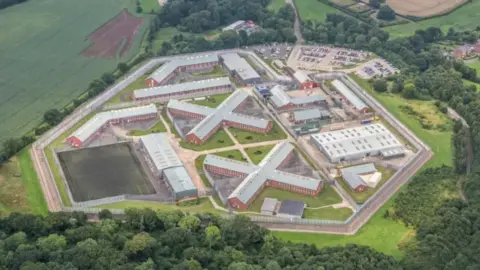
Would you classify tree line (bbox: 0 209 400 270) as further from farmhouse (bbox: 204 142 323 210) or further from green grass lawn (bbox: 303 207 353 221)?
green grass lawn (bbox: 303 207 353 221)

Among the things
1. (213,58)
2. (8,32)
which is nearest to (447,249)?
(213,58)

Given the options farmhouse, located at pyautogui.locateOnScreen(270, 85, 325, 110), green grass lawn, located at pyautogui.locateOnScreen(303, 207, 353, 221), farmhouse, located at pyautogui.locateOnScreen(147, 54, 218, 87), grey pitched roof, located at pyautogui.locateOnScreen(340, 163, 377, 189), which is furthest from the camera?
farmhouse, located at pyautogui.locateOnScreen(147, 54, 218, 87)

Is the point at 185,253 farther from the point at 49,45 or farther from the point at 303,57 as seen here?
the point at 49,45

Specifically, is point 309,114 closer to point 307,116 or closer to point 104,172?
point 307,116

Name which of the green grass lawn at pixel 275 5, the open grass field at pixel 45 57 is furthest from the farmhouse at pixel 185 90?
the green grass lawn at pixel 275 5

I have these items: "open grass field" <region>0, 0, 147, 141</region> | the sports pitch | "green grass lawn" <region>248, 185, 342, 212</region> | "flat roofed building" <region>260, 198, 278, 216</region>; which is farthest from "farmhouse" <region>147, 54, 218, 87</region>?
"flat roofed building" <region>260, 198, 278, 216</region>

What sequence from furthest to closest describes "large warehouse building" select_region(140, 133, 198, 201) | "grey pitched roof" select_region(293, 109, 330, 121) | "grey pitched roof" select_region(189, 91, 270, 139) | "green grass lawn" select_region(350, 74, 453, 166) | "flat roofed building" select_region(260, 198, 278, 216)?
"grey pitched roof" select_region(293, 109, 330, 121) → "grey pitched roof" select_region(189, 91, 270, 139) → "green grass lawn" select_region(350, 74, 453, 166) → "large warehouse building" select_region(140, 133, 198, 201) → "flat roofed building" select_region(260, 198, 278, 216)

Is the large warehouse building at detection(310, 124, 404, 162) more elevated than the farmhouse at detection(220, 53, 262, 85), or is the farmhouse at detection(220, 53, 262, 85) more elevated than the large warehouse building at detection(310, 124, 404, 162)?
the farmhouse at detection(220, 53, 262, 85)
